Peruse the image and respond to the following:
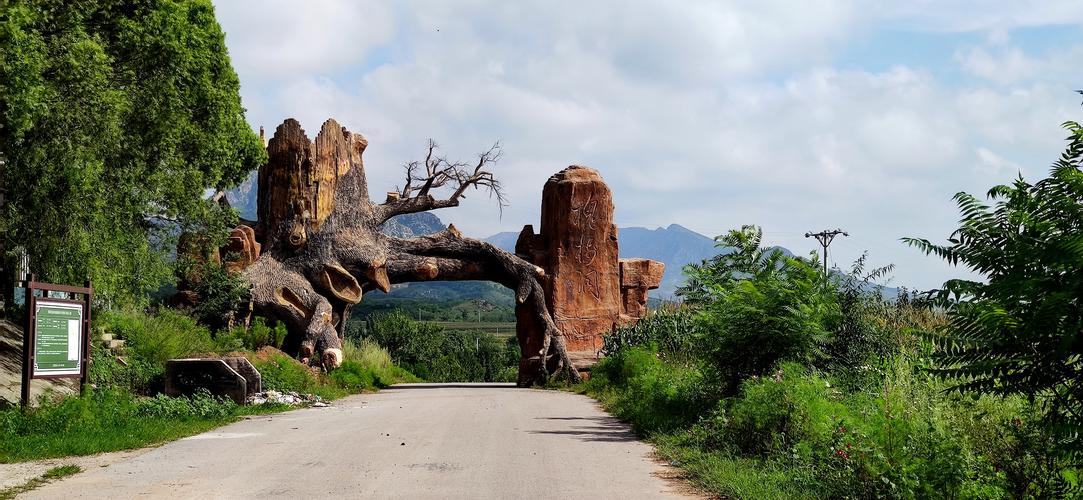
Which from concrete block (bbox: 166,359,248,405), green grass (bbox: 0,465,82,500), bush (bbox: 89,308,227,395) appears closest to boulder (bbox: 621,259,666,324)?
bush (bbox: 89,308,227,395)

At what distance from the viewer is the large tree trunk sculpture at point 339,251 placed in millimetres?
29266

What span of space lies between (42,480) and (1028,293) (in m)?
8.66

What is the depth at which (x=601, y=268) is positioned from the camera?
33812 mm

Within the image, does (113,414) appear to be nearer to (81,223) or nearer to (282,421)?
(282,421)

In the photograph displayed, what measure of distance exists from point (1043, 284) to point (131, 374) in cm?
1705

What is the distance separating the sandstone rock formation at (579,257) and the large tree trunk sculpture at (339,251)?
3.30 feet

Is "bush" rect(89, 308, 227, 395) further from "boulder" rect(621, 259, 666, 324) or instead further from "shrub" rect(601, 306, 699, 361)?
"boulder" rect(621, 259, 666, 324)

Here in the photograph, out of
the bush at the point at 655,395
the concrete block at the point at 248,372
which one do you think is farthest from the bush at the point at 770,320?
the concrete block at the point at 248,372

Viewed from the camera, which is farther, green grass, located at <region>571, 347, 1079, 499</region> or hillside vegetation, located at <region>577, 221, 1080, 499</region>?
hillside vegetation, located at <region>577, 221, 1080, 499</region>

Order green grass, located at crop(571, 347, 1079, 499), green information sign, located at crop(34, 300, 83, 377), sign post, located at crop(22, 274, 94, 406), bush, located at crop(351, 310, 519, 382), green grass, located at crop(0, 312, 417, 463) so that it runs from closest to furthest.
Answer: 1. green grass, located at crop(571, 347, 1079, 499)
2. green grass, located at crop(0, 312, 417, 463)
3. sign post, located at crop(22, 274, 94, 406)
4. green information sign, located at crop(34, 300, 83, 377)
5. bush, located at crop(351, 310, 519, 382)

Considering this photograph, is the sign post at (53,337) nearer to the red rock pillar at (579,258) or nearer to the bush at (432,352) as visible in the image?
the red rock pillar at (579,258)

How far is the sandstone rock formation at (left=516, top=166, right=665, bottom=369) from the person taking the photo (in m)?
33.2

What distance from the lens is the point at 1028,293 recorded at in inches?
198

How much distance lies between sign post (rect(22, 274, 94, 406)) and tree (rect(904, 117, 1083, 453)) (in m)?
12.1
